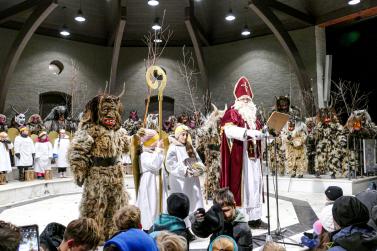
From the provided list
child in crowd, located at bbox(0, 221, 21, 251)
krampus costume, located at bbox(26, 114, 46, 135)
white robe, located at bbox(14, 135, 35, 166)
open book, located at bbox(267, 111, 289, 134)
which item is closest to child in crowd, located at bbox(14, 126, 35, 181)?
white robe, located at bbox(14, 135, 35, 166)

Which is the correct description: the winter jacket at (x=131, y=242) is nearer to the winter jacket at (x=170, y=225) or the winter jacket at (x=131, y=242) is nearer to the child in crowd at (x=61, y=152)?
the winter jacket at (x=170, y=225)

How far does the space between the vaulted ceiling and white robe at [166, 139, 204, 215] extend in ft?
35.3

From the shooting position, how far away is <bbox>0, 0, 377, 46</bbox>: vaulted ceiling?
1446 centimetres

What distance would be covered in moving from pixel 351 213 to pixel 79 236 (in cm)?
180

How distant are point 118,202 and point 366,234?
2596mm

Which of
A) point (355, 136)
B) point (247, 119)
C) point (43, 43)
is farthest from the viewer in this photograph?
point (43, 43)

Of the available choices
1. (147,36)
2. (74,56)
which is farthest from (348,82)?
(74,56)

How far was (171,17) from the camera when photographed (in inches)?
652

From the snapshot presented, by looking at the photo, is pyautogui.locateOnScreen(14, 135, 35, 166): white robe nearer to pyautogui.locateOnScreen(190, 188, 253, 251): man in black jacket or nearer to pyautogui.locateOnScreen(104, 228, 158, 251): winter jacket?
pyautogui.locateOnScreen(190, 188, 253, 251): man in black jacket

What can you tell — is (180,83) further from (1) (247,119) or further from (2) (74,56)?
(1) (247,119)

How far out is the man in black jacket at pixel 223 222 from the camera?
299 cm

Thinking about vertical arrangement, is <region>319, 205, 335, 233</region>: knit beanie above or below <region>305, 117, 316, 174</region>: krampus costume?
below

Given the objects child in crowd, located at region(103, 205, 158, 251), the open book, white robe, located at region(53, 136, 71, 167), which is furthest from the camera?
white robe, located at region(53, 136, 71, 167)

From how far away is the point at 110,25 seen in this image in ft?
55.8
